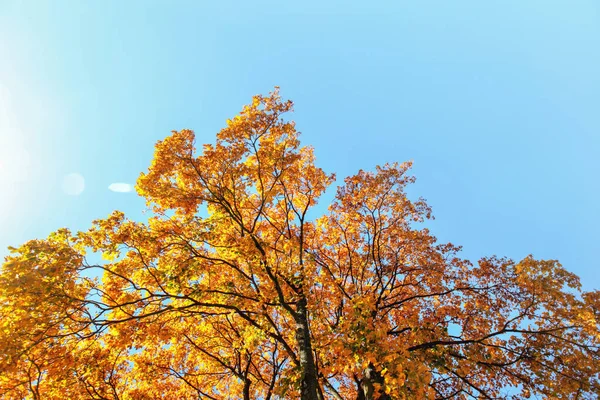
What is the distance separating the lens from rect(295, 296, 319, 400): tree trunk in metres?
7.50

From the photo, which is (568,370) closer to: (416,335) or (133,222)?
(416,335)

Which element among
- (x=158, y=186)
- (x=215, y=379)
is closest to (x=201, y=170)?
(x=158, y=186)

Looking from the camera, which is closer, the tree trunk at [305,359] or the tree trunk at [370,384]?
the tree trunk at [305,359]

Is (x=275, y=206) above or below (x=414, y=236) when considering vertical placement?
above

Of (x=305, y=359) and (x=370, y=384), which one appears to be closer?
(x=305, y=359)

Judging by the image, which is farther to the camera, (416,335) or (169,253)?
(169,253)

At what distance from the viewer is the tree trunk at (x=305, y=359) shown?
750 cm

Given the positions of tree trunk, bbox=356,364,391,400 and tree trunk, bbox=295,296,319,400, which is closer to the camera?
tree trunk, bbox=295,296,319,400

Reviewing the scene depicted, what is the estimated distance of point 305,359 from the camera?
8078 millimetres

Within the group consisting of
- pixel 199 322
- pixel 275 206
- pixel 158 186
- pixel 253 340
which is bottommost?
pixel 253 340

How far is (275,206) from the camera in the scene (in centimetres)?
1284

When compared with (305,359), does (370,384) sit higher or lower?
lower

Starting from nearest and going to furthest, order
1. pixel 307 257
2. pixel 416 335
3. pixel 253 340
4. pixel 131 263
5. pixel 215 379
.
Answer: pixel 416 335
pixel 131 263
pixel 253 340
pixel 307 257
pixel 215 379

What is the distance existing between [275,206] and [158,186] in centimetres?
478
